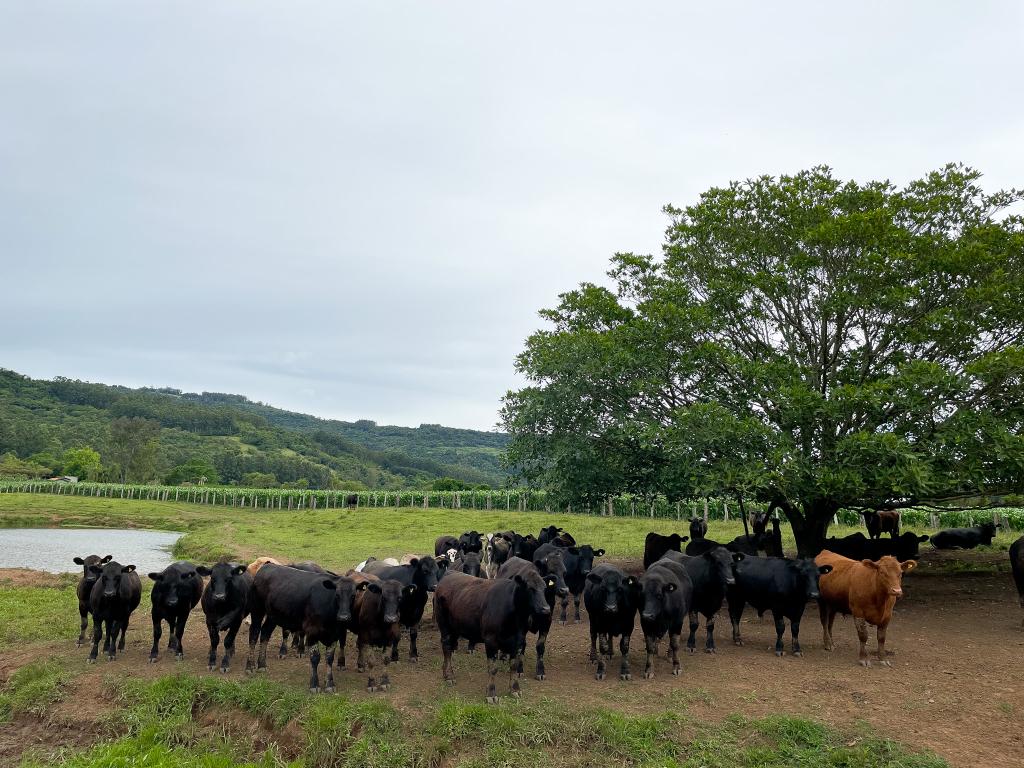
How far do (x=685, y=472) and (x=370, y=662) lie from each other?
7.78 m

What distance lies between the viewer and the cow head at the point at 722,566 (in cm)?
1125

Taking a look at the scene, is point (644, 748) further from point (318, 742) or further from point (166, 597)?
point (166, 597)

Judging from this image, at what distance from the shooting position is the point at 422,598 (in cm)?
1083

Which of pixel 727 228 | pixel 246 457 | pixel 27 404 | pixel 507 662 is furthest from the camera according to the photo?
pixel 27 404

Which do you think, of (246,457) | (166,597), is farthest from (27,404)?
(166,597)

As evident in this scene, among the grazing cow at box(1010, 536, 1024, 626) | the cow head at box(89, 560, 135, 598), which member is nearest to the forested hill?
the grazing cow at box(1010, 536, 1024, 626)

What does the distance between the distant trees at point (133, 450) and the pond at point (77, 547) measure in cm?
5092

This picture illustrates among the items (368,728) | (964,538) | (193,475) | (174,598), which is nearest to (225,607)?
(174,598)

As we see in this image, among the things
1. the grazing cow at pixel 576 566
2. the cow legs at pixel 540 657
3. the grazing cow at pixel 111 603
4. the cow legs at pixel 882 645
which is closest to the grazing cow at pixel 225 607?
the grazing cow at pixel 111 603

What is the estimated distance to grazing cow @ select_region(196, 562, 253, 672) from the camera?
33.1ft

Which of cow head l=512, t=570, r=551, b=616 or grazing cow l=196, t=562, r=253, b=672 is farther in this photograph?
grazing cow l=196, t=562, r=253, b=672

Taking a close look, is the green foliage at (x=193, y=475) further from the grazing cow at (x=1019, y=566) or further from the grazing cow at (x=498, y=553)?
the grazing cow at (x=1019, y=566)

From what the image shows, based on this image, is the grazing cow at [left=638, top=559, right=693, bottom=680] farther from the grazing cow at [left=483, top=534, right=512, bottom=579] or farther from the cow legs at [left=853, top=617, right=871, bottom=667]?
the grazing cow at [left=483, top=534, right=512, bottom=579]

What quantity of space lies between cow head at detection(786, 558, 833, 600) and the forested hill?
73105 millimetres
